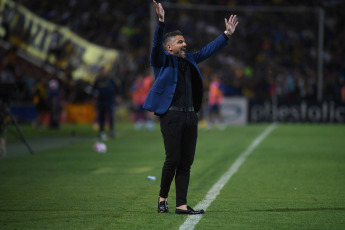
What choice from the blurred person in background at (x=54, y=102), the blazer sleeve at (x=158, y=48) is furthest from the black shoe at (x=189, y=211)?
the blurred person in background at (x=54, y=102)

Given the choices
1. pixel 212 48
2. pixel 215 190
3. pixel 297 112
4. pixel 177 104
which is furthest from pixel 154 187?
pixel 297 112

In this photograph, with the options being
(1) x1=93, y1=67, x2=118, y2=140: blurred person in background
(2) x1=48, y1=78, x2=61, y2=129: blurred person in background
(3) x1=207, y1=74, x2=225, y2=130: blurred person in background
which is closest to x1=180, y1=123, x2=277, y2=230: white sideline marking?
(1) x1=93, y1=67, x2=118, y2=140: blurred person in background

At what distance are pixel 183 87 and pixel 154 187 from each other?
9.97 feet

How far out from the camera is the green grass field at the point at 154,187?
7.57 metres

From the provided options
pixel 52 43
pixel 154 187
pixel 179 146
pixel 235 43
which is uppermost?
pixel 235 43

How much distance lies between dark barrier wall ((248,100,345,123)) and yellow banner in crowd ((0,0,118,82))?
7.30 m

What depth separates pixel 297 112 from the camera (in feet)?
108

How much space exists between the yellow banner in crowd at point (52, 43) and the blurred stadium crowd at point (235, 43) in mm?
626

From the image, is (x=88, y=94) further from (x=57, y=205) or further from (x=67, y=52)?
(x=57, y=205)

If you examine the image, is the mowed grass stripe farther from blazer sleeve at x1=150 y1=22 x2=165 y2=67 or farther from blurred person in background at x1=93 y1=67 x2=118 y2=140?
blurred person in background at x1=93 y1=67 x2=118 y2=140

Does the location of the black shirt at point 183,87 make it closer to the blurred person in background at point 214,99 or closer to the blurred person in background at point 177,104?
the blurred person in background at point 177,104

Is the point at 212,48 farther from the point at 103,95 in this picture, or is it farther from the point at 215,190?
the point at 103,95

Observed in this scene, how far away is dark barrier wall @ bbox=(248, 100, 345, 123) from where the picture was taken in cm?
3247

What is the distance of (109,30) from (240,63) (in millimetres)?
7517
